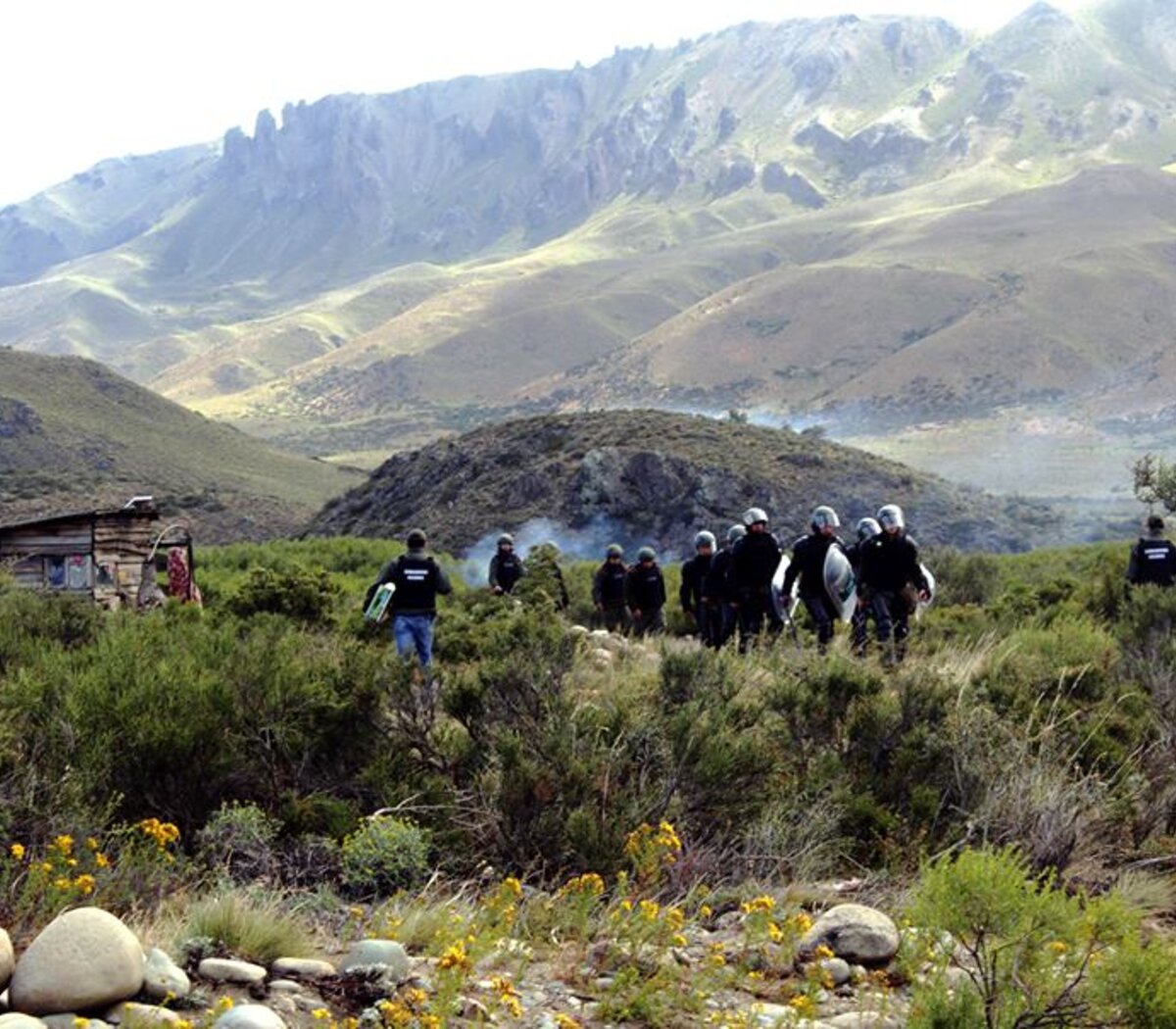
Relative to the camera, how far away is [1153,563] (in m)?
14.3

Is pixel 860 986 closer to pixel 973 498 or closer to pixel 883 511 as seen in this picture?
pixel 883 511

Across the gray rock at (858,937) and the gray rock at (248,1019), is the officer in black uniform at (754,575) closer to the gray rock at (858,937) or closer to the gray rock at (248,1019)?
the gray rock at (858,937)

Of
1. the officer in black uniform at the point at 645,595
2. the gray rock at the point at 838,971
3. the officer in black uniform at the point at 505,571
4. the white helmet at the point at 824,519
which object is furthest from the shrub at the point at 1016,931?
the officer in black uniform at the point at 505,571

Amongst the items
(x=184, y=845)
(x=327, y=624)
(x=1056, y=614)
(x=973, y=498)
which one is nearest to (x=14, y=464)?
(x=973, y=498)

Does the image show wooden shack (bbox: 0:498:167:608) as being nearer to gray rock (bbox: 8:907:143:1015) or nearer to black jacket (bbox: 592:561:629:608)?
black jacket (bbox: 592:561:629:608)

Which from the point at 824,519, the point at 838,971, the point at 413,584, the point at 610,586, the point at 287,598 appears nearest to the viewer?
the point at 838,971

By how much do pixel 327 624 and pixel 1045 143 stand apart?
20366cm

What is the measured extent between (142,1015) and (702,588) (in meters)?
10.9

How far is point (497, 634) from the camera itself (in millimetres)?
11219

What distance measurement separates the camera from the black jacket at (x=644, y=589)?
16.0m

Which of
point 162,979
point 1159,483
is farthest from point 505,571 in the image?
point 1159,483

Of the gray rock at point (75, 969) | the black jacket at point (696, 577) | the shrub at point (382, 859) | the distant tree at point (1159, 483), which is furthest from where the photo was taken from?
the distant tree at point (1159, 483)

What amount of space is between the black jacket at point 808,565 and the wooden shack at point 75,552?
43.8 feet

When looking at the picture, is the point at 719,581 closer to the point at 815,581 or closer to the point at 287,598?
the point at 815,581
